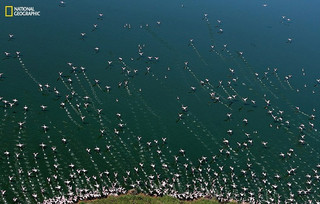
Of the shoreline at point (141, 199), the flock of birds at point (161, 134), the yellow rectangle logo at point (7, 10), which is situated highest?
the yellow rectangle logo at point (7, 10)

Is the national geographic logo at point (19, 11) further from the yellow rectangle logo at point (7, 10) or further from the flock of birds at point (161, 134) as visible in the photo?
the flock of birds at point (161, 134)

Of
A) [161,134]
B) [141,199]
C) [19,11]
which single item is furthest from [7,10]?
[141,199]

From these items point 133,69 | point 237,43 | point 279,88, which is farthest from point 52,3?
point 279,88

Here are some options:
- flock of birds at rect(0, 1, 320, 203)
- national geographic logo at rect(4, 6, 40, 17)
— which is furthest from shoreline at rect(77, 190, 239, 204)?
national geographic logo at rect(4, 6, 40, 17)

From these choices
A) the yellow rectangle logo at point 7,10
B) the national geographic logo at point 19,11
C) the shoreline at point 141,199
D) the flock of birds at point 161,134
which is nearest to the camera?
the shoreline at point 141,199

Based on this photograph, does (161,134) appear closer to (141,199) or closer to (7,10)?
(141,199)

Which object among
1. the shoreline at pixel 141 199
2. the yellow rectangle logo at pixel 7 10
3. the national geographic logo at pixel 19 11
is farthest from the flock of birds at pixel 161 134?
the national geographic logo at pixel 19 11

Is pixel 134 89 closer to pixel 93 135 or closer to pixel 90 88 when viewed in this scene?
pixel 90 88

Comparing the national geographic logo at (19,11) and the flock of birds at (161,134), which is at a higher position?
the national geographic logo at (19,11)
